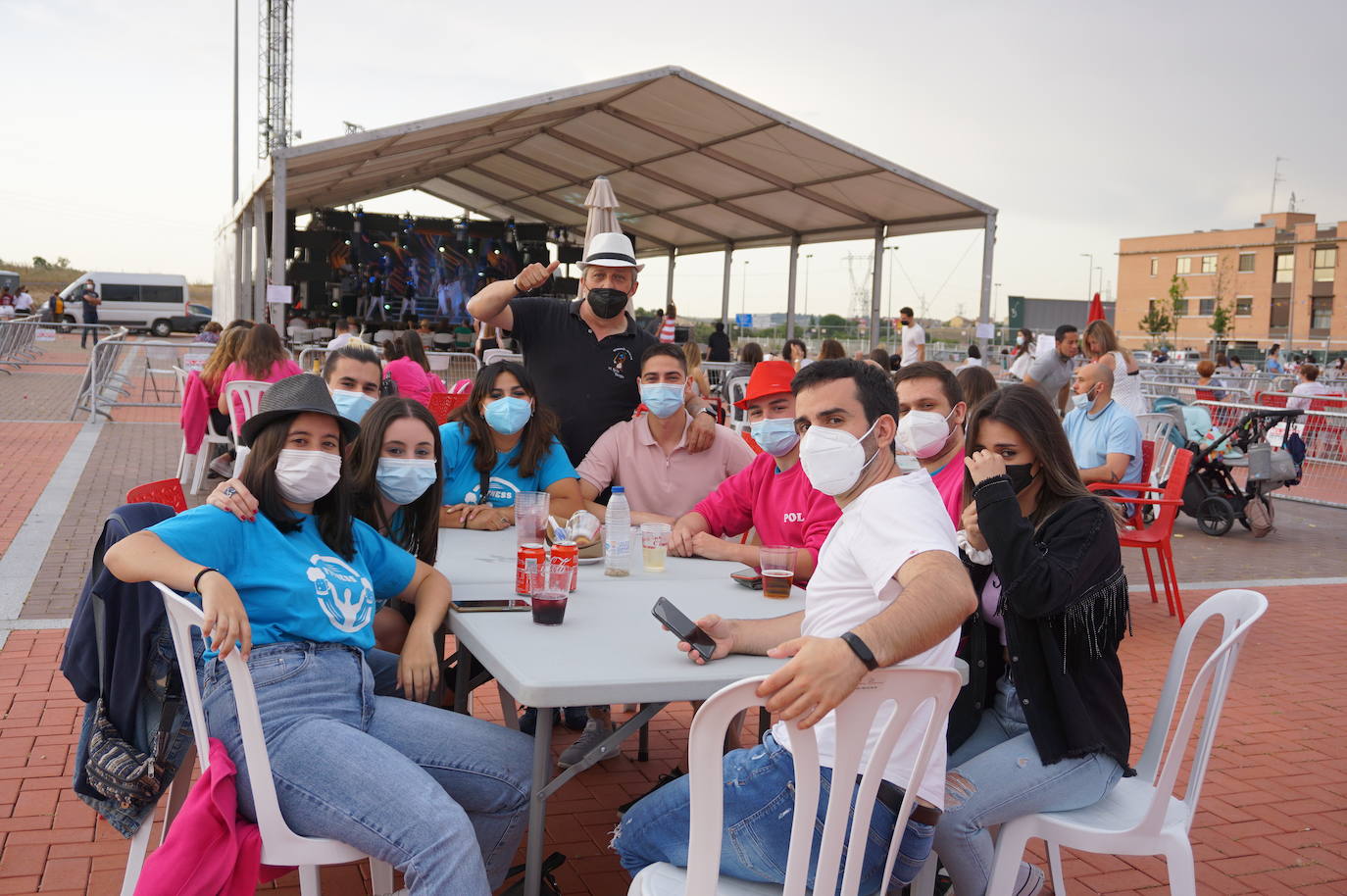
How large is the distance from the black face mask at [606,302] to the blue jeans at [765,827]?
2.86 m

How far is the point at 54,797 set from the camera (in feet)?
11.3

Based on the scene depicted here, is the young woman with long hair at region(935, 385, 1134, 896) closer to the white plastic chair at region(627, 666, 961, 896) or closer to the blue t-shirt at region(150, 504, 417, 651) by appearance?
the white plastic chair at region(627, 666, 961, 896)

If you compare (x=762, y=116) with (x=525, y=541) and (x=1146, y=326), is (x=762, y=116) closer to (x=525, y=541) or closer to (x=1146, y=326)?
(x=525, y=541)

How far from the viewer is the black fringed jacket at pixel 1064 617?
2.43m

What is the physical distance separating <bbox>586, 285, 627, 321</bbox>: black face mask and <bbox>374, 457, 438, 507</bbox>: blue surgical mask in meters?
1.58

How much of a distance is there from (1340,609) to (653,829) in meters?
6.62

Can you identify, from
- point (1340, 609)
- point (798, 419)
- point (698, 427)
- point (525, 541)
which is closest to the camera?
point (798, 419)

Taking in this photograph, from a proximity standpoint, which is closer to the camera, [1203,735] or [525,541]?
[1203,735]

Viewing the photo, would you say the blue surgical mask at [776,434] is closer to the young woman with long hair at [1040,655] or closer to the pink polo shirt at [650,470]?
the pink polo shirt at [650,470]

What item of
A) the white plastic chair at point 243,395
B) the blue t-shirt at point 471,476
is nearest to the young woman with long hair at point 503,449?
the blue t-shirt at point 471,476

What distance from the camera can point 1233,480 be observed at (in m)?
9.87

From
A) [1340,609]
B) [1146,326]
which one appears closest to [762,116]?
[1340,609]

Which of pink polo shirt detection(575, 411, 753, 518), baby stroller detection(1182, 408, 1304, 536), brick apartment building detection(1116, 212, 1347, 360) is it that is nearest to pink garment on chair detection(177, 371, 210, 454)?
pink polo shirt detection(575, 411, 753, 518)

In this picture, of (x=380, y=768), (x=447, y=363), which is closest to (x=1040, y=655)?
(x=380, y=768)
